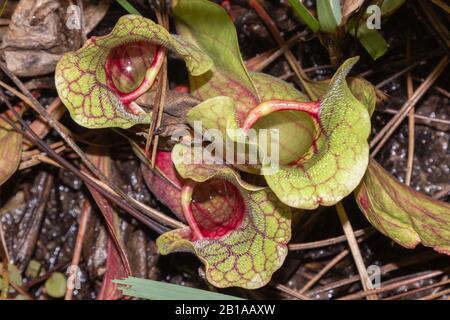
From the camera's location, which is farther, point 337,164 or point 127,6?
point 127,6

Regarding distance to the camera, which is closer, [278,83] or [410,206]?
[410,206]

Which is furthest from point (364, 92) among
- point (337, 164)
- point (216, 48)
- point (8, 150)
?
point (8, 150)

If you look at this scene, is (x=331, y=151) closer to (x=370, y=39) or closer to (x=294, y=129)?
(x=294, y=129)

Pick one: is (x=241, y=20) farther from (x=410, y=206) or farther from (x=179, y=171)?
(x=410, y=206)

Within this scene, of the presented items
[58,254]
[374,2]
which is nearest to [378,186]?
[374,2]

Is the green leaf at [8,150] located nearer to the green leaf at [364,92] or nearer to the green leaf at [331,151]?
the green leaf at [331,151]
